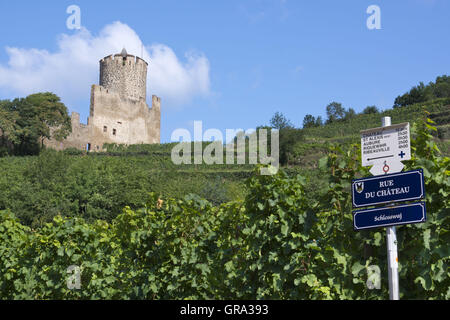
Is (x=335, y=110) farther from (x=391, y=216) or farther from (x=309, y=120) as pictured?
(x=391, y=216)

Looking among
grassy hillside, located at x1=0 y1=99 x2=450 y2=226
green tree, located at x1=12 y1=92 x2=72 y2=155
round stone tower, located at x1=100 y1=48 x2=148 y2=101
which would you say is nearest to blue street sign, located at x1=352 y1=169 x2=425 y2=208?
grassy hillside, located at x1=0 y1=99 x2=450 y2=226

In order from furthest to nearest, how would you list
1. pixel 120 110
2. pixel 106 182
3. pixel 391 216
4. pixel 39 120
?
pixel 120 110 < pixel 39 120 < pixel 106 182 < pixel 391 216

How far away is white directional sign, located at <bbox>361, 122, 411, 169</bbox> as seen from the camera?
461 centimetres

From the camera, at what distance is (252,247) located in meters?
6.40

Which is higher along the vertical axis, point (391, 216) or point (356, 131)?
point (356, 131)

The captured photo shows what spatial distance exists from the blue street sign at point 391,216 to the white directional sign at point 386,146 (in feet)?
1.14

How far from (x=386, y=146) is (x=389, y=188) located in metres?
0.36

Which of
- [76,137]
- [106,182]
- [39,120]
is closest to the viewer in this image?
[106,182]

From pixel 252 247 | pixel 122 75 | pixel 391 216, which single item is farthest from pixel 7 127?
pixel 391 216

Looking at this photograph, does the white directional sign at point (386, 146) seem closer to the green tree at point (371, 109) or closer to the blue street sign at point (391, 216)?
the blue street sign at point (391, 216)

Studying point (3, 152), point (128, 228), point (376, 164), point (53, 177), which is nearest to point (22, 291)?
point (128, 228)

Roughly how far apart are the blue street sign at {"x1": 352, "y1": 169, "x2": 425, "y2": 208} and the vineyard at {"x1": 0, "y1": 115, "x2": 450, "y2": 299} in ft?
2.29

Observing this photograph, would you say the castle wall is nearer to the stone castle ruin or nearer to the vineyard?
the stone castle ruin

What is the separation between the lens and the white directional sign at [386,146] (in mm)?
4609
